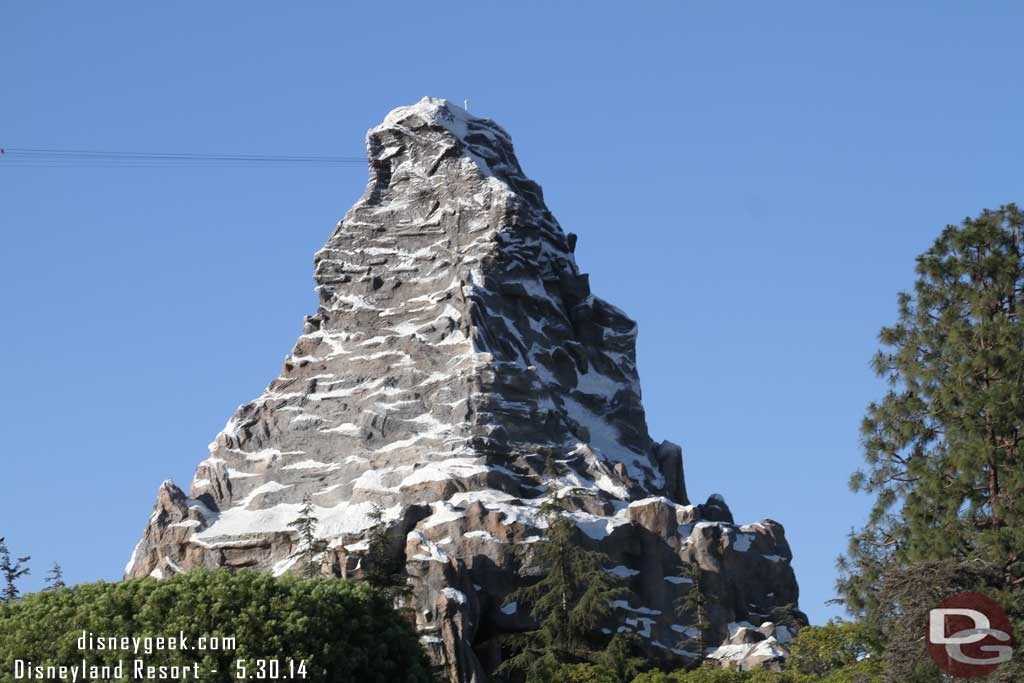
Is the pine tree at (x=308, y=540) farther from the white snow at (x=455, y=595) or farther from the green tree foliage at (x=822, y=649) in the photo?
the green tree foliage at (x=822, y=649)

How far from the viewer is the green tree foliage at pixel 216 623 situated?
56.7 m

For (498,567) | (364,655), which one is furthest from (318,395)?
(364,655)

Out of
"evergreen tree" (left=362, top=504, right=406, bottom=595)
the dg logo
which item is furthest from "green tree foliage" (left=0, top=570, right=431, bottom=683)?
"evergreen tree" (left=362, top=504, right=406, bottom=595)

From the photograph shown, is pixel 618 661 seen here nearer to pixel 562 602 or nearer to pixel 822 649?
pixel 562 602

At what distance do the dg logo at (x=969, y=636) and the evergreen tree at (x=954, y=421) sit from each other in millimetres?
2349

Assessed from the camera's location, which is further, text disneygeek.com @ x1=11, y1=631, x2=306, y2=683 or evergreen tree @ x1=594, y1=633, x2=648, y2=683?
evergreen tree @ x1=594, y1=633, x2=648, y2=683

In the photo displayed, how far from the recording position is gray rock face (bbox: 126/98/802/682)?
9419 centimetres

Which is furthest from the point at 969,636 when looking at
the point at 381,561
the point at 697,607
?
the point at 697,607

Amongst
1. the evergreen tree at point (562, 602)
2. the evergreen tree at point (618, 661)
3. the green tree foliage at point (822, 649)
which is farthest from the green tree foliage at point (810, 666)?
the evergreen tree at point (562, 602)

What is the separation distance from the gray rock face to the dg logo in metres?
39.8

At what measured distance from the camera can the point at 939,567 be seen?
47875 millimetres

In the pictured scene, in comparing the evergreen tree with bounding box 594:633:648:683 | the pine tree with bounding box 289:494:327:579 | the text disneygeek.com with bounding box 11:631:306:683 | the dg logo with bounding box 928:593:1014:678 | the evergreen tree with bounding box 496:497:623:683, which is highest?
the pine tree with bounding box 289:494:327:579

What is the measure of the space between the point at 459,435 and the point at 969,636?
59120 mm

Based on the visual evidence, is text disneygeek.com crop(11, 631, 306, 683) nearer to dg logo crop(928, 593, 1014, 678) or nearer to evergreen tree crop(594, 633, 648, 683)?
dg logo crop(928, 593, 1014, 678)
